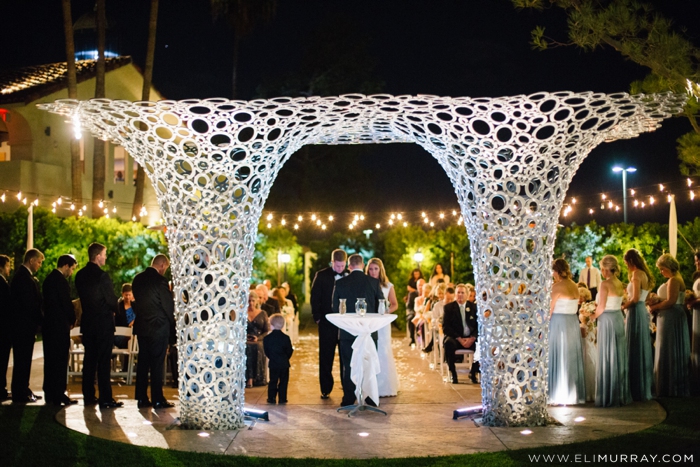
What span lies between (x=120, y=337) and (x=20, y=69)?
17.1 meters

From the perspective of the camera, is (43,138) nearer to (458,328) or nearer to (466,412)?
(458,328)

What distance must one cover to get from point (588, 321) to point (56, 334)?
6.18m

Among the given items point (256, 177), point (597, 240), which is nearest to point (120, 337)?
point (256, 177)

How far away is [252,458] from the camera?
21.0 ft

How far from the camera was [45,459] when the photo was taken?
20.9 feet

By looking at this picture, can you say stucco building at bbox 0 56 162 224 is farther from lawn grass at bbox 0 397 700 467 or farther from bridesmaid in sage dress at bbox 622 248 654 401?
bridesmaid in sage dress at bbox 622 248 654 401

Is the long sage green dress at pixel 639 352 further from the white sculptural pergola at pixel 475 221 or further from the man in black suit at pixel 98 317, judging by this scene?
the man in black suit at pixel 98 317

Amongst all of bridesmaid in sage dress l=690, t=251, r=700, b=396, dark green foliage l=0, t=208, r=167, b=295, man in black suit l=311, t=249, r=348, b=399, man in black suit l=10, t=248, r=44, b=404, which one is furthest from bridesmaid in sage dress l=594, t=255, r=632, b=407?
dark green foliage l=0, t=208, r=167, b=295

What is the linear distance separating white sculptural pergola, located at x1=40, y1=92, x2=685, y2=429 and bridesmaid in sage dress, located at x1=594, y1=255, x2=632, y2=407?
140 centimetres

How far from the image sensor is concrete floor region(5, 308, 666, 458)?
681 centimetres

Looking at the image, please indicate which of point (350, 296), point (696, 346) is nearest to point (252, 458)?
point (350, 296)

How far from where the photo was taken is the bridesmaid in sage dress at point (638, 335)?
9.02 metres

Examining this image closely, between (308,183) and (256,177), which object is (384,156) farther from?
(256,177)

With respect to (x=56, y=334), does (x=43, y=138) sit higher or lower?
higher
